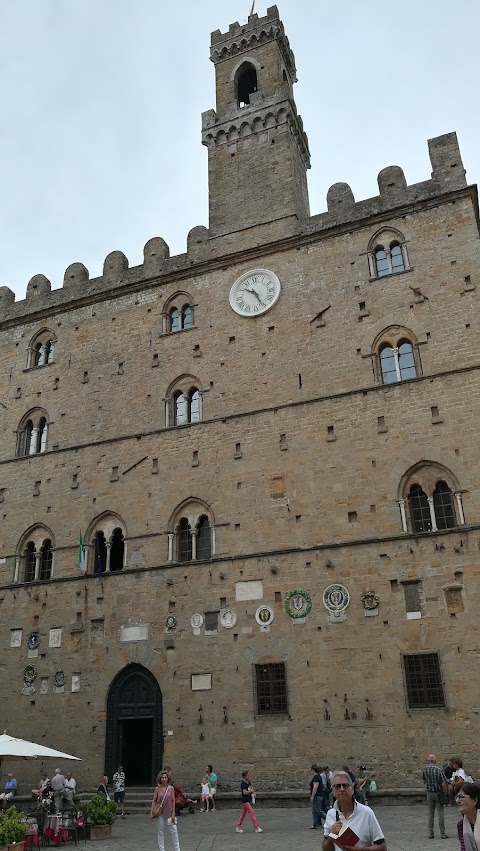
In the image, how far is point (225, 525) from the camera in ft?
58.4

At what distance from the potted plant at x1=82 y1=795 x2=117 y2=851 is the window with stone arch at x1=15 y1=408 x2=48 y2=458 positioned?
11.5 meters

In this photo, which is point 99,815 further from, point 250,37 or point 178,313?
point 250,37

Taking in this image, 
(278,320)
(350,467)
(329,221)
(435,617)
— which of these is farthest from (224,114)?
(435,617)

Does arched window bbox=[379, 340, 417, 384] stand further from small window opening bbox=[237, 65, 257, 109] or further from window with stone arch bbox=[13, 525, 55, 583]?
small window opening bbox=[237, 65, 257, 109]

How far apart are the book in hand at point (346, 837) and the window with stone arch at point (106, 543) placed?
49.5 ft

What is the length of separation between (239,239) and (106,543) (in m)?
9.91

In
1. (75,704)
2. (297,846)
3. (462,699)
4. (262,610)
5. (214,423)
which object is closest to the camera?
(297,846)

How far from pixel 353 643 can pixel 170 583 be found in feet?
16.5

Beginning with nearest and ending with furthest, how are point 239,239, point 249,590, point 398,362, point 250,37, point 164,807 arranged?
point 164,807 < point 249,590 < point 398,362 < point 239,239 < point 250,37

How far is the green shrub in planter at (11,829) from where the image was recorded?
1005 cm

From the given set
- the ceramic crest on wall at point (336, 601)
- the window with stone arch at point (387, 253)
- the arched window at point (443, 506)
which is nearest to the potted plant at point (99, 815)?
the ceramic crest on wall at point (336, 601)

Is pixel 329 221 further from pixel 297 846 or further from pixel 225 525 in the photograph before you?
pixel 297 846

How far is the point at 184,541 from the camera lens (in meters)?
18.5

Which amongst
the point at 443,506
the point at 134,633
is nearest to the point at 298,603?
the point at 443,506
